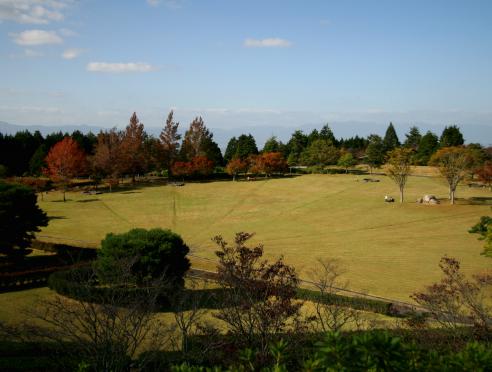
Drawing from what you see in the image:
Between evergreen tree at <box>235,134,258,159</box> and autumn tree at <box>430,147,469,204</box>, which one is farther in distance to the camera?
evergreen tree at <box>235,134,258,159</box>

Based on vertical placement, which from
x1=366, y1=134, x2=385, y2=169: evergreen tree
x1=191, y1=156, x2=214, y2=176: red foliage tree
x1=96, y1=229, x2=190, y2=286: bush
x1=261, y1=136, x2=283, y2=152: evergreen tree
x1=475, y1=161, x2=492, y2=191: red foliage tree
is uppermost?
x1=261, y1=136, x2=283, y2=152: evergreen tree

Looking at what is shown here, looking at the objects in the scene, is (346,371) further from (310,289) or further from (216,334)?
(310,289)

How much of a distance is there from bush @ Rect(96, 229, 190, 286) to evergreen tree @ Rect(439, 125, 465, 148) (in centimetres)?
7628

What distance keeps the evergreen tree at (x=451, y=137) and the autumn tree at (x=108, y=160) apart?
6242cm

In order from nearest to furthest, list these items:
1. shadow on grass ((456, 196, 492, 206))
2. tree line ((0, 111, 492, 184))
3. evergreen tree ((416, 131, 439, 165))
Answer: shadow on grass ((456, 196, 492, 206)) < tree line ((0, 111, 492, 184)) < evergreen tree ((416, 131, 439, 165))

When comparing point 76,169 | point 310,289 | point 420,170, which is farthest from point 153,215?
point 420,170

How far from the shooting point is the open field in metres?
31.4

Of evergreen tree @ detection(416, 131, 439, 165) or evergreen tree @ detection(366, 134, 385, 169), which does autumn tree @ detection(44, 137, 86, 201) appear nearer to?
evergreen tree @ detection(366, 134, 385, 169)

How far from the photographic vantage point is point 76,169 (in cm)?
6125

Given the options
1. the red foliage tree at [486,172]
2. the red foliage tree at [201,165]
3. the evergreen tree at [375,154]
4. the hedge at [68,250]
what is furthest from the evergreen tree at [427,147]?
the hedge at [68,250]

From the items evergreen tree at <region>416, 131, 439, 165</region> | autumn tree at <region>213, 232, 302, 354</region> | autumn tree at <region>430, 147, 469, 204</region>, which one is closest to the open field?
autumn tree at <region>430, 147, 469, 204</region>

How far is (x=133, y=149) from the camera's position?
71000 mm

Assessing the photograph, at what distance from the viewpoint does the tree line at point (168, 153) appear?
66.5m

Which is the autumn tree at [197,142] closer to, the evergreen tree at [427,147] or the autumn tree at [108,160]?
the autumn tree at [108,160]
